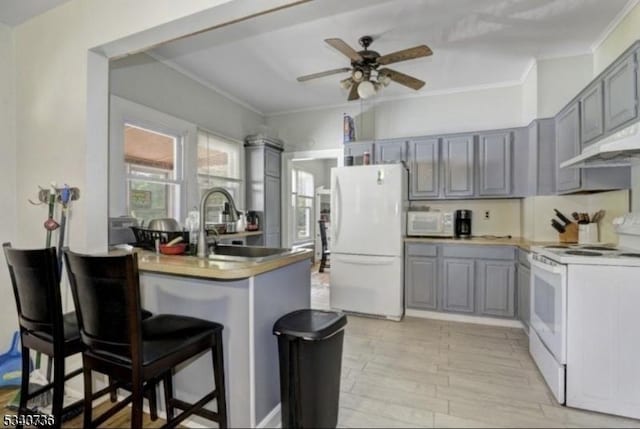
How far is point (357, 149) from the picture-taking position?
14.6ft

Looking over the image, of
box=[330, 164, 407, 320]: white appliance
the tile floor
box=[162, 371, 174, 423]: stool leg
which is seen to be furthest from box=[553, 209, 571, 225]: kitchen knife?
box=[162, 371, 174, 423]: stool leg

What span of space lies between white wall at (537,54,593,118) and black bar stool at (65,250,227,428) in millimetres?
3876

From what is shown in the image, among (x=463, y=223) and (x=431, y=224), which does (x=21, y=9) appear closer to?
(x=431, y=224)

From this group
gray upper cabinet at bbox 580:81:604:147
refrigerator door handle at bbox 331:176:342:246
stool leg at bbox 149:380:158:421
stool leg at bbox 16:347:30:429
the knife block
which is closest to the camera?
stool leg at bbox 16:347:30:429

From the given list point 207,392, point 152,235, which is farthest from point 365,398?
point 152,235

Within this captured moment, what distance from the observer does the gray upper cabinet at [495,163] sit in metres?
3.71

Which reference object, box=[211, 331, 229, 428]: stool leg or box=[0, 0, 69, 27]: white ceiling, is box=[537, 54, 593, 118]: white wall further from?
box=[0, 0, 69, 27]: white ceiling

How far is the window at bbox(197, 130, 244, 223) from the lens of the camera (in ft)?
13.5

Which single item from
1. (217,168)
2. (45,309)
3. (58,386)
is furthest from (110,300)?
(217,168)

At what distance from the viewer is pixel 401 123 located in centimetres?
450

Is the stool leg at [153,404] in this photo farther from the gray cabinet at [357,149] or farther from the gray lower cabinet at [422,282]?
the gray cabinet at [357,149]

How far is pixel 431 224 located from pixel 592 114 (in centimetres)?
187

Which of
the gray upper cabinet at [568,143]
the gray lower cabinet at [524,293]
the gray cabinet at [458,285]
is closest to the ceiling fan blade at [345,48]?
the gray upper cabinet at [568,143]

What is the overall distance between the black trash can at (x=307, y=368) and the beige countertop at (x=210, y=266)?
0.31 metres
